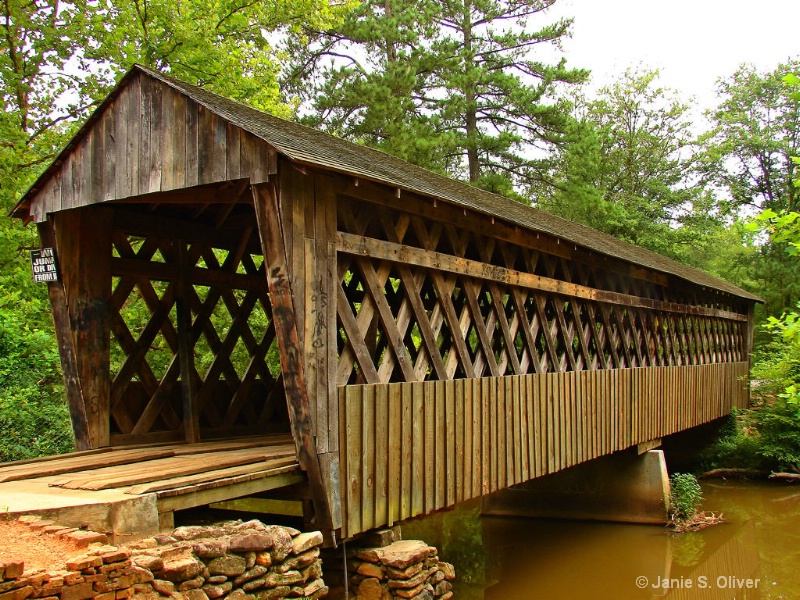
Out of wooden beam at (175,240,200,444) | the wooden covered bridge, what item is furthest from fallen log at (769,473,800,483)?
wooden beam at (175,240,200,444)

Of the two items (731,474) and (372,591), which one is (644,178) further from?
(372,591)

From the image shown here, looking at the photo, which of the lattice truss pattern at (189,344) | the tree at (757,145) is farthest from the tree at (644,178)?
the lattice truss pattern at (189,344)

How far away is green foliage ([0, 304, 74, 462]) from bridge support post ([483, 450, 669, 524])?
291 inches

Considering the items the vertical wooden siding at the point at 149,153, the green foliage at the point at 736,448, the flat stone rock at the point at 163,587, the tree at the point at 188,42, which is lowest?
the green foliage at the point at 736,448

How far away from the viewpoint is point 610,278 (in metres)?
11.4

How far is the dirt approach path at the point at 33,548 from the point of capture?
3234 millimetres

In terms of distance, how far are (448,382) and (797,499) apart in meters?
10.8

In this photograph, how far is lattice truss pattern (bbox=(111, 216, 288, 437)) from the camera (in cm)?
744

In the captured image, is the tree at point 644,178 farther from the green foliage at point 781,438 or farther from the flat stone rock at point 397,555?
the flat stone rock at point 397,555

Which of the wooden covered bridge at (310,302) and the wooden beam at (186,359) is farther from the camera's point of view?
the wooden beam at (186,359)

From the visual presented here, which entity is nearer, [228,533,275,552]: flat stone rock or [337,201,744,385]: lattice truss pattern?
[228,533,275,552]: flat stone rock

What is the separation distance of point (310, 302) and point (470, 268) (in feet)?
8.17

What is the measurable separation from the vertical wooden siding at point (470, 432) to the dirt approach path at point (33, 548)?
2.39m

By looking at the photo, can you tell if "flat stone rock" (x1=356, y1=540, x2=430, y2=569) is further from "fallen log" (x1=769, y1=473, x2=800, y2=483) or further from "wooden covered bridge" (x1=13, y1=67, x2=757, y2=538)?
"fallen log" (x1=769, y1=473, x2=800, y2=483)
